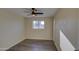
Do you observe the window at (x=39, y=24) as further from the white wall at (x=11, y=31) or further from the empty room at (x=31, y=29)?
the white wall at (x=11, y=31)

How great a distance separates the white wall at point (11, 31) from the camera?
1.89 metres

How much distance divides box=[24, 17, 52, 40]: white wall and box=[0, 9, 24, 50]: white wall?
97 mm

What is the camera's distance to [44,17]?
1919mm

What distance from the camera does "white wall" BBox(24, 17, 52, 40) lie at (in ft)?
6.35

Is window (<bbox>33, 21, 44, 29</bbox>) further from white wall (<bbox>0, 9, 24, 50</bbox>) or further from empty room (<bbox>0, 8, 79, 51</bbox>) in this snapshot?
white wall (<bbox>0, 9, 24, 50</bbox>)

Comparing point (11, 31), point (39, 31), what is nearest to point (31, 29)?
point (39, 31)

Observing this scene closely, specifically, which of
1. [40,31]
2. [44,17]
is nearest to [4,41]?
[40,31]

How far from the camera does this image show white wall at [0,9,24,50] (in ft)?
6.21

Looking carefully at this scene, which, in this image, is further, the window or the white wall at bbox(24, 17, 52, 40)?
the white wall at bbox(24, 17, 52, 40)

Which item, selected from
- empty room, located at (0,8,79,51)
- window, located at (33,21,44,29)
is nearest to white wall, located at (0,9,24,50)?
empty room, located at (0,8,79,51)

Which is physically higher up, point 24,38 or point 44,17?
point 44,17
